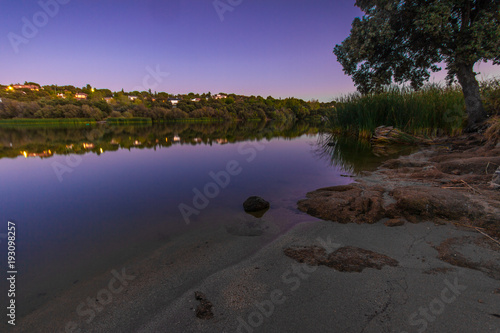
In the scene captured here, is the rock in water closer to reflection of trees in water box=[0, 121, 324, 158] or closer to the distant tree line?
reflection of trees in water box=[0, 121, 324, 158]

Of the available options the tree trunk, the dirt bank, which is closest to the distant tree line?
the tree trunk

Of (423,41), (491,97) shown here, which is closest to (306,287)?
(423,41)

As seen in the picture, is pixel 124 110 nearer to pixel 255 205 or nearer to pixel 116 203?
pixel 116 203

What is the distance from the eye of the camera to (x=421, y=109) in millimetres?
11312

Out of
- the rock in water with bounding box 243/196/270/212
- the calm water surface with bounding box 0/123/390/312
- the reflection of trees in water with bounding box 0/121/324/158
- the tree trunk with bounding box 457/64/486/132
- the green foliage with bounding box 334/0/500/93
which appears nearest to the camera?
the calm water surface with bounding box 0/123/390/312

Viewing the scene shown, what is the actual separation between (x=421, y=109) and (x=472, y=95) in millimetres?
2589

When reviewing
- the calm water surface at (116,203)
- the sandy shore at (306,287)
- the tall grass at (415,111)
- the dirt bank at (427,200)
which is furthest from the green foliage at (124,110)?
the sandy shore at (306,287)

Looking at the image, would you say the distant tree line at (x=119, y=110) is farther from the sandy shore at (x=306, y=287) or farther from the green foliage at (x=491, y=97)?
the sandy shore at (x=306, y=287)

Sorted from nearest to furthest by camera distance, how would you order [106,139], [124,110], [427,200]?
1. [427,200]
2. [106,139]
3. [124,110]

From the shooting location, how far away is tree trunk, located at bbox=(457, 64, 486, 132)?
8609 millimetres

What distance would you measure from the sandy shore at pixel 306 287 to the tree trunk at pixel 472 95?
8.51 m

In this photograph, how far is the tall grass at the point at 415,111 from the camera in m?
11.1

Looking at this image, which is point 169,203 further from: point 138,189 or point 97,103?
point 97,103

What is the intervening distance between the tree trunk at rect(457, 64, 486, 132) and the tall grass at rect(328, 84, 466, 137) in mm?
1818
